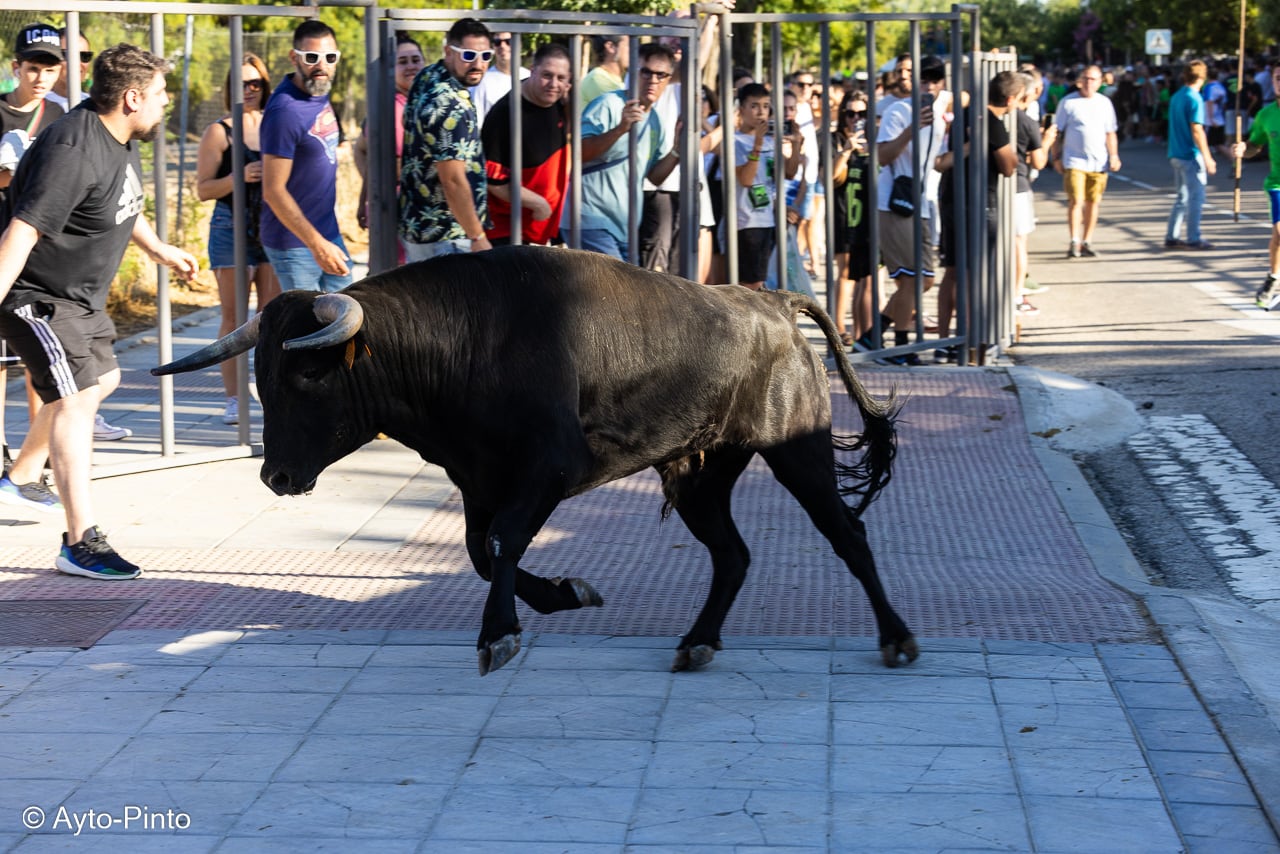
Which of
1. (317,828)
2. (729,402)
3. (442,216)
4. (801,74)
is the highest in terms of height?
(801,74)

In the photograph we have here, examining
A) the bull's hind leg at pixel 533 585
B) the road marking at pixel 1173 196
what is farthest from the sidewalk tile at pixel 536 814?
the road marking at pixel 1173 196

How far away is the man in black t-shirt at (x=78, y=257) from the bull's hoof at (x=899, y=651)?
9.66 feet

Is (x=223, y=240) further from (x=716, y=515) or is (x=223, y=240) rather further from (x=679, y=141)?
(x=716, y=515)

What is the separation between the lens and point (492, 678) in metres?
5.07

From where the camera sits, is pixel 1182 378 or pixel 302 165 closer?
pixel 302 165

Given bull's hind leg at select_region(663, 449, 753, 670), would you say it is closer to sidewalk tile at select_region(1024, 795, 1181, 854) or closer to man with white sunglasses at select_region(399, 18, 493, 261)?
sidewalk tile at select_region(1024, 795, 1181, 854)

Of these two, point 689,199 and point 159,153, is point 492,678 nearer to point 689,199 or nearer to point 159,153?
point 159,153

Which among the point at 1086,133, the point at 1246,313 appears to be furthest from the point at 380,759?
the point at 1086,133

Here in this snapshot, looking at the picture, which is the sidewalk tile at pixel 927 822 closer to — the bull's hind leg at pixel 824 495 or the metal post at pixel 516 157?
the bull's hind leg at pixel 824 495

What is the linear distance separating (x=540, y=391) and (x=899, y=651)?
1440 millimetres

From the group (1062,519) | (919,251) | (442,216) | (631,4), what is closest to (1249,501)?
(1062,519)

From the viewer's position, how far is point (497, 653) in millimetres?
4469

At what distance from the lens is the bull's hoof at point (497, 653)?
4.46m

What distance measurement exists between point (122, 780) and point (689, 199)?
18.6ft
